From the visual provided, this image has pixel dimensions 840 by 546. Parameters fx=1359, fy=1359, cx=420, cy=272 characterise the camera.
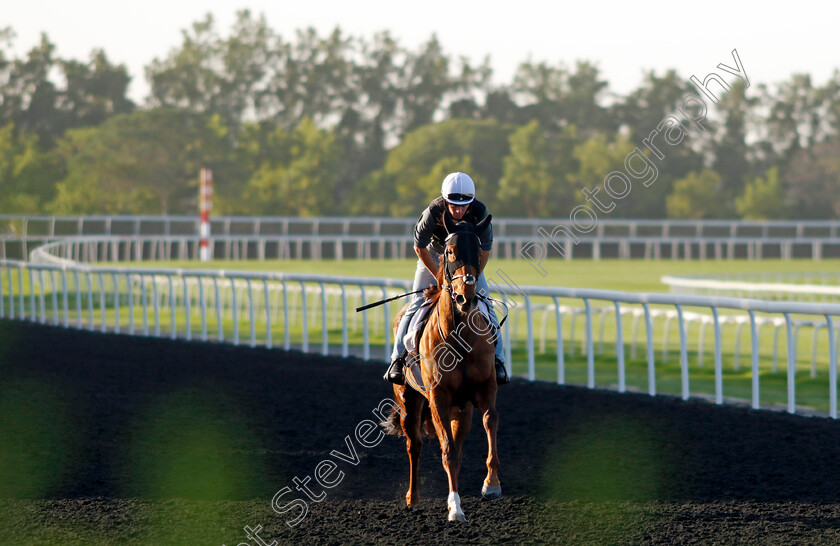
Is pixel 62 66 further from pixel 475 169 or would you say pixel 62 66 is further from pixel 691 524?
pixel 691 524

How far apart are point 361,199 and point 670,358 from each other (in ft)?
174

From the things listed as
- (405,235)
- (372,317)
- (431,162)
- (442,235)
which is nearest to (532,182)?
(431,162)

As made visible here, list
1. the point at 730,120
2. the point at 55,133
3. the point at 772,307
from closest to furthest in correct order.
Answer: the point at 772,307, the point at 55,133, the point at 730,120

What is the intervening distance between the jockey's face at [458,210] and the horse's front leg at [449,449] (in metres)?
0.77

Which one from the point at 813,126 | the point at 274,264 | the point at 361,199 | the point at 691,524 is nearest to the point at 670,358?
the point at 691,524

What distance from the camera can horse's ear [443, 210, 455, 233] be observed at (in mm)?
5824

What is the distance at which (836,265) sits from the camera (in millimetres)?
43562

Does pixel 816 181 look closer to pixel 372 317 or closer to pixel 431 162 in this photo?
pixel 431 162

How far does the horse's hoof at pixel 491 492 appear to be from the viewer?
607 centimetres

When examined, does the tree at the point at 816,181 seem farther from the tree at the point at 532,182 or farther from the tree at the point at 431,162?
the tree at the point at 431,162

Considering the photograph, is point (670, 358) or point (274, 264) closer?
point (670, 358)

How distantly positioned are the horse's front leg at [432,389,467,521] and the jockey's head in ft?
2.61

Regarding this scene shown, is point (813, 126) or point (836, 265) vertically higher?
point (813, 126)

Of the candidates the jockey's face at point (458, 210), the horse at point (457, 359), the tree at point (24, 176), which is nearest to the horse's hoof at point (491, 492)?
the horse at point (457, 359)
